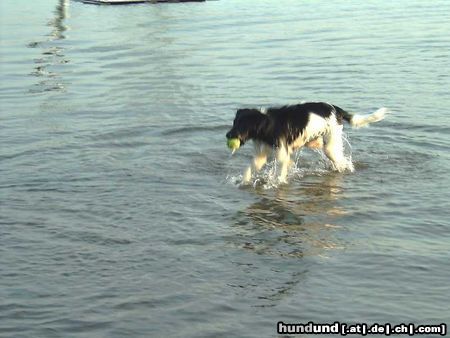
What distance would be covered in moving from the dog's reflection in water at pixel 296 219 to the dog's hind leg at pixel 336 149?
19 cm

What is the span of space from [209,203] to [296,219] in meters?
1.04

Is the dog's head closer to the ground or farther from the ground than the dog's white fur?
farther from the ground

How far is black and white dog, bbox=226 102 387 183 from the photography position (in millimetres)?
8617

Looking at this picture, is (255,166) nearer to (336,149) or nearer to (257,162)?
(257,162)

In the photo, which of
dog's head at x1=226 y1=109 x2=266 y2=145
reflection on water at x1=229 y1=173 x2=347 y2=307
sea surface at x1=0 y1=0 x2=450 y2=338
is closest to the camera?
sea surface at x1=0 y1=0 x2=450 y2=338

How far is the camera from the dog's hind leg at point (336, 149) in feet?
30.5

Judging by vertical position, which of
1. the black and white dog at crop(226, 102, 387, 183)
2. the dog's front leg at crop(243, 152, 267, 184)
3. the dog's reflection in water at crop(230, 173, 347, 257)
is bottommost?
the dog's reflection in water at crop(230, 173, 347, 257)

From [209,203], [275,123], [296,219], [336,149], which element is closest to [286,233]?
[296,219]

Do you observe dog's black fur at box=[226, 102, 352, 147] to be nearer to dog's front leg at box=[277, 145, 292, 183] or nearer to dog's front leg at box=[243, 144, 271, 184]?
dog's front leg at box=[277, 145, 292, 183]

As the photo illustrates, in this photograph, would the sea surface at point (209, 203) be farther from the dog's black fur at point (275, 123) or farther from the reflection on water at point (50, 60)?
the dog's black fur at point (275, 123)

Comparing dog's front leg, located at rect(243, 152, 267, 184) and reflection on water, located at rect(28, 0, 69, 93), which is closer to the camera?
dog's front leg, located at rect(243, 152, 267, 184)

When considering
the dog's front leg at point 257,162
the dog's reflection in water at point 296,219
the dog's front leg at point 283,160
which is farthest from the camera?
the dog's front leg at point 257,162

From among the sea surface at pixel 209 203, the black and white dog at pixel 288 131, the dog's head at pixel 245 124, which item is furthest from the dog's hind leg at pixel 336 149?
the dog's head at pixel 245 124

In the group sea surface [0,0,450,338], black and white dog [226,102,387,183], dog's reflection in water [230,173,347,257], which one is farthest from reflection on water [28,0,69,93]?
dog's reflection in water [230,173,347,257]
